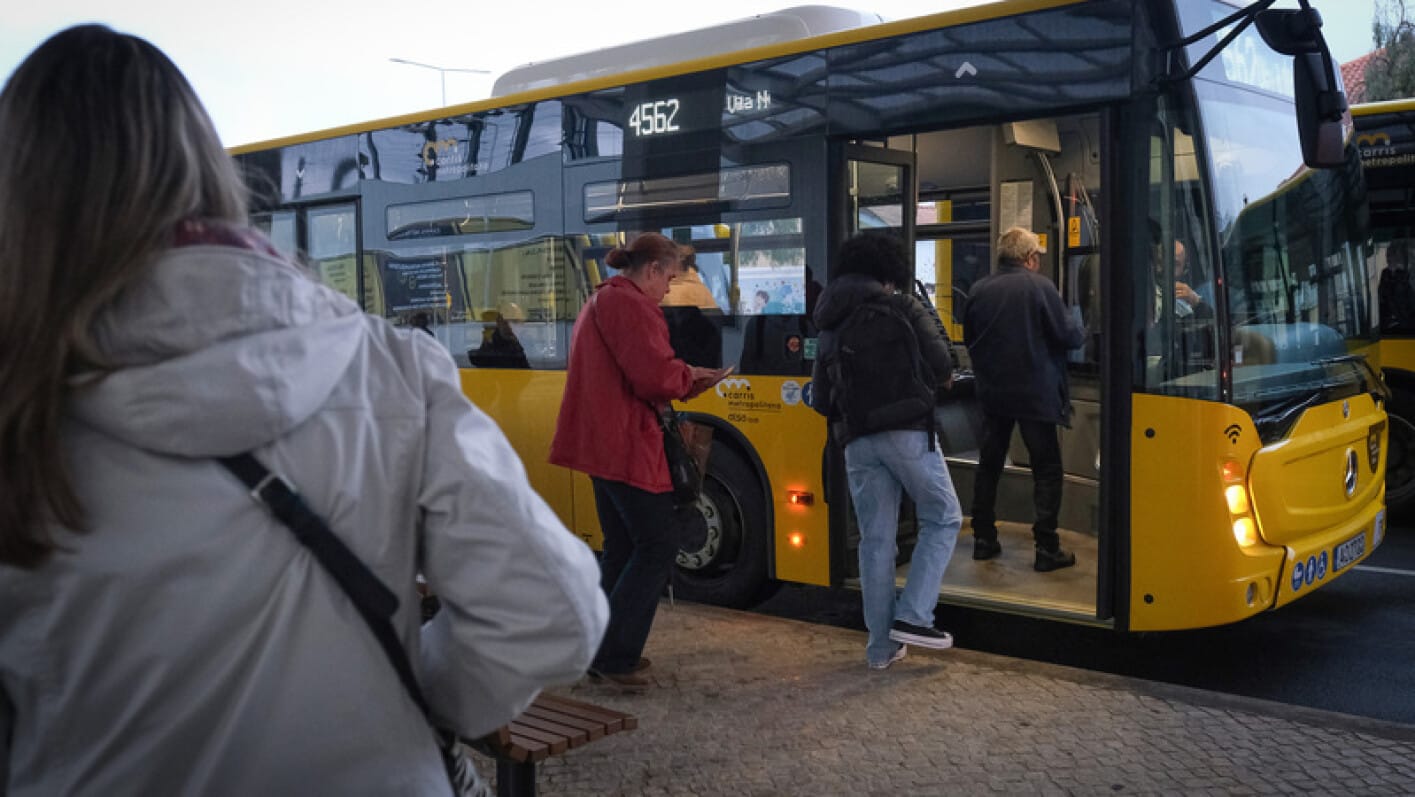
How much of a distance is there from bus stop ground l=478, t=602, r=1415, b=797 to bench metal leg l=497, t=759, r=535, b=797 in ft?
2.60

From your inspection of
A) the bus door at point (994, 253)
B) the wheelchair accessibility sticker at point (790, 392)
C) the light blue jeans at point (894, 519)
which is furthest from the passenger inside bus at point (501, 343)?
the light blue jeans at point (894, 519)

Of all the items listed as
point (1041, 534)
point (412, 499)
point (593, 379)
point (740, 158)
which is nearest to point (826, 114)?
point (740, 158)

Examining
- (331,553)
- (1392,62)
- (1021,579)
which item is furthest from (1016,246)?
(1392,62)

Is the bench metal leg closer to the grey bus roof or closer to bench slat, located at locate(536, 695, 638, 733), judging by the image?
bench slat, located at locate(536, 695, 638, 733)

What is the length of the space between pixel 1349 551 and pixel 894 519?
2.23 m

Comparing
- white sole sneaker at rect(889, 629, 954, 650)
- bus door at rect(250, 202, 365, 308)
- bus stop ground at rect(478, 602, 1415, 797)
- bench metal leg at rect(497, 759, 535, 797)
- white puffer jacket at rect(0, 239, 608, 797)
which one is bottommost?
bus stop ground at rect(478, 602, 1415, 797)

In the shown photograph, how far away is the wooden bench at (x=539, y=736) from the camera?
3.48 meters

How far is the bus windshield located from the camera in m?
5.51

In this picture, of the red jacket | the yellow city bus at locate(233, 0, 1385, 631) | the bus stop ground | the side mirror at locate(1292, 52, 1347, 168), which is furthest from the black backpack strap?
the side mirror at locate(1292, 52, 1347, 168)

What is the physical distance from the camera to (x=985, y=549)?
7.40 meters

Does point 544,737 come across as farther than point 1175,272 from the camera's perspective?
No

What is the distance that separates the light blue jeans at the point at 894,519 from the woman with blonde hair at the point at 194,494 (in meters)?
4.17

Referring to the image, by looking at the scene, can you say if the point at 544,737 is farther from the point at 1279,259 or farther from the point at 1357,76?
the point at 1357,76

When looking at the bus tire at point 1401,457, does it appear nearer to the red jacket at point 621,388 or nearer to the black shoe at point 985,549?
the black shoe at point 985,549
